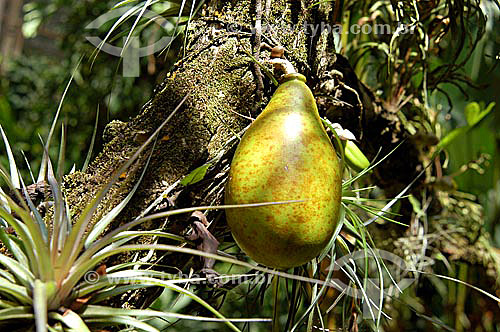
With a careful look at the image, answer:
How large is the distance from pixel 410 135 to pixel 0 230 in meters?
0.88

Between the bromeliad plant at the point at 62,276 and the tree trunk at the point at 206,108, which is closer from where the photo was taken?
the bromeliad plant at the point at 62,276

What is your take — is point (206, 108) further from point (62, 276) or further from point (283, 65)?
point (62, 276)

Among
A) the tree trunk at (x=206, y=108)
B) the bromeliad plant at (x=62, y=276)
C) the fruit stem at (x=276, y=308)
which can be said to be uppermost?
the tree trunk at (x=206, y=108)

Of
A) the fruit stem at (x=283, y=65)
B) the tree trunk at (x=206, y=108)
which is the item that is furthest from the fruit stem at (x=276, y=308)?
the fruit stem at (x=283, y=65)

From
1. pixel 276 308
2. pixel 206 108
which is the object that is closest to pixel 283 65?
pixel 206 108

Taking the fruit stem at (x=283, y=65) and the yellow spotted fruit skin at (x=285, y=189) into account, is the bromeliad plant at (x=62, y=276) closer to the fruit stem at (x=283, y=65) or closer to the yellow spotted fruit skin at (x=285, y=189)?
the yellow spotted fruit skin at (x=285, y=189)

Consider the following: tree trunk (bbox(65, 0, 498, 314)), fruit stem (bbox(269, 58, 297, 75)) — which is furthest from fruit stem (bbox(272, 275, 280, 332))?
fruit stem (bbox(269, 58, 297, 75))

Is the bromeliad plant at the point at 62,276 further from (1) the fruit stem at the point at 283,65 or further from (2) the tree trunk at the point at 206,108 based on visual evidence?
(1) the fruit stem at the point at 283,65

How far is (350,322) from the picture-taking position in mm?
814

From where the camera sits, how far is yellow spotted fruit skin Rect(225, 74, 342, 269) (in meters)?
0.54

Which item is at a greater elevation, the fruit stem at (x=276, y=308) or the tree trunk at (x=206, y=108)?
the tree trunk at (x=206, y=108)

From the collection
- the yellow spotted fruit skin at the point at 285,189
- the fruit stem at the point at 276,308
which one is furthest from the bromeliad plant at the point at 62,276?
the fruit stem at the point at 276,308

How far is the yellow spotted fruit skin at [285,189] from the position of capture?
545 mm

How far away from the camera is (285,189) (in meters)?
0.54
